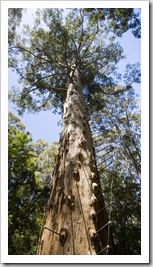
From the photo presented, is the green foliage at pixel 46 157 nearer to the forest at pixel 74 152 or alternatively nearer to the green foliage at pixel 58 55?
the forest at pixel 74 152

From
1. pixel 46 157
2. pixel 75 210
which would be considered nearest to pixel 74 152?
pixel 75 210

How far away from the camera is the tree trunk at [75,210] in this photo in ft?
3.81

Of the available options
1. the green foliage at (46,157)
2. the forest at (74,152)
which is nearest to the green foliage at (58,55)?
the forest at (74,152)

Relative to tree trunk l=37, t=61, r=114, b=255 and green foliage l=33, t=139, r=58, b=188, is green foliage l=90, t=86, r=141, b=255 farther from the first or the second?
green foliage l=33, t=139, r=58, b=188

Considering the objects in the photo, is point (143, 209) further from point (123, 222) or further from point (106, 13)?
point (106, 13)

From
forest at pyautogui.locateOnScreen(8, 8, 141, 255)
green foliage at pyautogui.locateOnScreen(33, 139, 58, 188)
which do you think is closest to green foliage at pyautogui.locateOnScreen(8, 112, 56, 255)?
forest at pyautogui.locateOnScreen(8, 8, 141, 255)

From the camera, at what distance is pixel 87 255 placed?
1.13 m

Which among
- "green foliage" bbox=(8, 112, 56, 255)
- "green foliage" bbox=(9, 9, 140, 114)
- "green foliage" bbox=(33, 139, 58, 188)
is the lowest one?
"green foliage" bbox=(8, 112, 56, 255)

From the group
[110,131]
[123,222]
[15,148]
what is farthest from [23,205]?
[110,131]

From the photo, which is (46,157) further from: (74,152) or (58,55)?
(74,152)

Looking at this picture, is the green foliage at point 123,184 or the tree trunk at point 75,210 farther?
the green foliage at point 123,184

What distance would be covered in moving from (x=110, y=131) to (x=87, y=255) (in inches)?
250

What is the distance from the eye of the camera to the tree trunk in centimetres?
116

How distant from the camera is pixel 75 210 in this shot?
1327 mm
